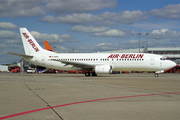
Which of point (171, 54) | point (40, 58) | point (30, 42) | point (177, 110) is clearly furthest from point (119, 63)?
point (171, 54)

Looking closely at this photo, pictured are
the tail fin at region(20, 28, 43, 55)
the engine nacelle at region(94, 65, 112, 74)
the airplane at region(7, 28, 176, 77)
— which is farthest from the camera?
the tail fin at region(20, 28, 43, 55)

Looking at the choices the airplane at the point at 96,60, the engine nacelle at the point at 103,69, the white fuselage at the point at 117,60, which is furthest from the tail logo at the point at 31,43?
the engine nacelle at the point at 103,69

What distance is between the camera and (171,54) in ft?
325

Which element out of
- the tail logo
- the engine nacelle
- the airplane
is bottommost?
the engine nacelle

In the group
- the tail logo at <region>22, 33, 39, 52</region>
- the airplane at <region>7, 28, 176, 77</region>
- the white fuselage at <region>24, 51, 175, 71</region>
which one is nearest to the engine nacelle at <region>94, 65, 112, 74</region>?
the airplane at <region>7, 28, 176, 77</region>

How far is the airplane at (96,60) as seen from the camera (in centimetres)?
3459

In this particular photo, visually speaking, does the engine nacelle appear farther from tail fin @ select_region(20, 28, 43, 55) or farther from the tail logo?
the tail logo

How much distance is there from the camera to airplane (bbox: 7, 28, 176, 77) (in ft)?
113

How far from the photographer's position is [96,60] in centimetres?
3672

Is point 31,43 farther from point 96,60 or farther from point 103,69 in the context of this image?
point 103,69

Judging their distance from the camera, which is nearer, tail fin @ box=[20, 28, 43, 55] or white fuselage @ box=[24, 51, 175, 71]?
white fuselage @ box=[24, 51, 175, 71]

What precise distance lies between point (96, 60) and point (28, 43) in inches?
522

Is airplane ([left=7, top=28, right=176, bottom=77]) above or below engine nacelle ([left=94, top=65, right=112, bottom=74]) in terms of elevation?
above

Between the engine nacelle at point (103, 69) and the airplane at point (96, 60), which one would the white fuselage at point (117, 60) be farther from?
the engine nacelle at point (103, 69)
